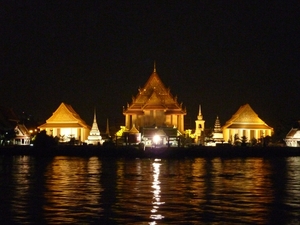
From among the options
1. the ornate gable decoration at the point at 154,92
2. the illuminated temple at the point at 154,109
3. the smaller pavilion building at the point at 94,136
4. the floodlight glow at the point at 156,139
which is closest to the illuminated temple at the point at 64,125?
the smaller pavilion building at the point at 94,136

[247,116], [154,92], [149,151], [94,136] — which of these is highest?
[154,92]

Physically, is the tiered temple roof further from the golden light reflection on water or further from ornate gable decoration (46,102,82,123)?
the golden light reflection on water

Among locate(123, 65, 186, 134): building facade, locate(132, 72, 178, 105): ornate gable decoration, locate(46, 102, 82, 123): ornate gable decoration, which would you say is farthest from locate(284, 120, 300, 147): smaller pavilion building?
locate(46, 102, 82, 123): ornate gable decoration

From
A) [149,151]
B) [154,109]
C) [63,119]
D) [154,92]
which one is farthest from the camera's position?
→ [154,92]

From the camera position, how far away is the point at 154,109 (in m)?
81.2

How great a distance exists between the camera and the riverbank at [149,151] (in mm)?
65125

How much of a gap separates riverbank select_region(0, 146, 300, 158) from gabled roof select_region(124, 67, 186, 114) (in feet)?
48.3

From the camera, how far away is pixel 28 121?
9762cm

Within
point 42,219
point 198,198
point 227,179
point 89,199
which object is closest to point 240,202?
point 198,198

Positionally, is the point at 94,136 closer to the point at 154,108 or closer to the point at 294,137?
the point at 154,108

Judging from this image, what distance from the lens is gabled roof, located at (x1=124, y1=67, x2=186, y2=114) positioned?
82.8 meters

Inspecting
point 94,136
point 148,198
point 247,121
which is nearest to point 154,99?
point 94,136

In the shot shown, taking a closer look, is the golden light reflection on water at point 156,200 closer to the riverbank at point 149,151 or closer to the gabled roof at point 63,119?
the riverbank at point 149,151

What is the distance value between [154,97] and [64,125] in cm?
982
